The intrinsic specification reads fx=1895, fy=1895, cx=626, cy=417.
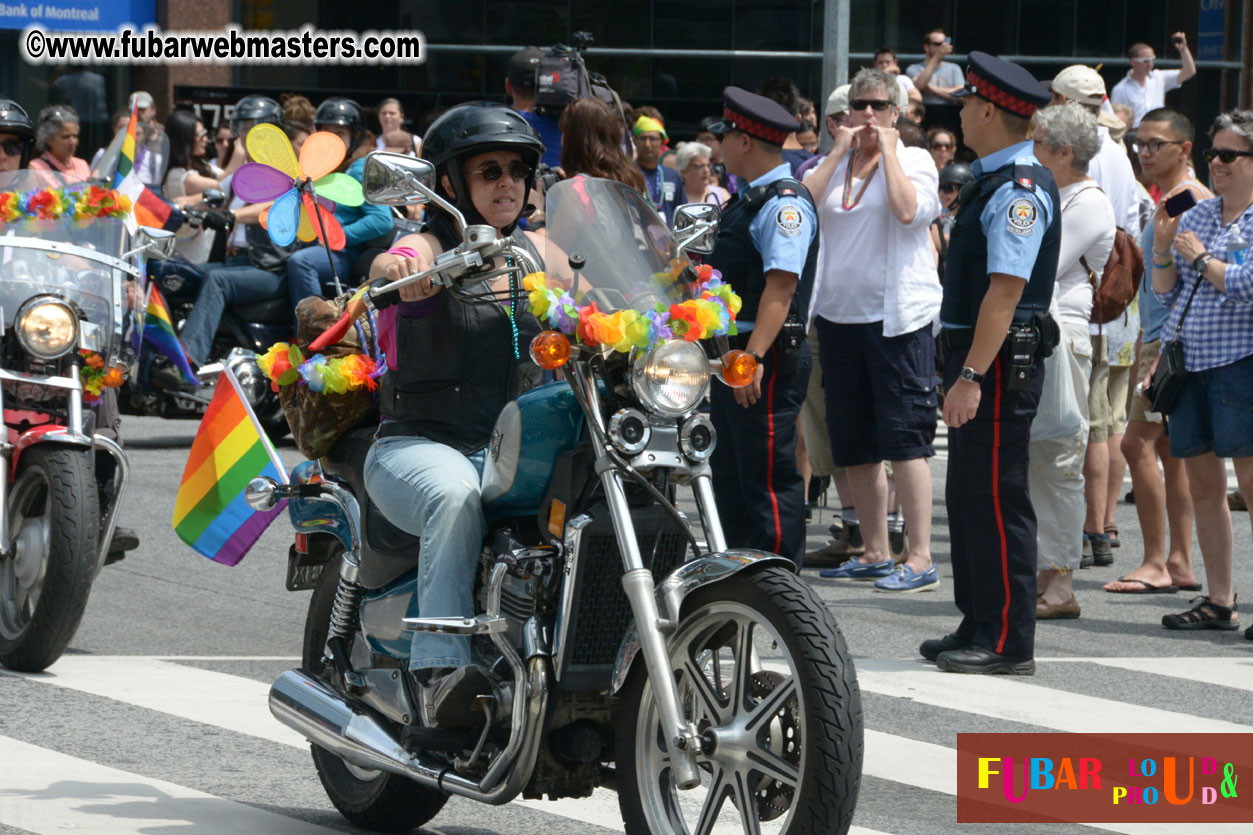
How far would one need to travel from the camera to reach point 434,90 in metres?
25.9

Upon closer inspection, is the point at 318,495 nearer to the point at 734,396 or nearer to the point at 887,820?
the point at 887,820

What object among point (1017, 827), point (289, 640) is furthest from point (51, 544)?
point (1017, 827)

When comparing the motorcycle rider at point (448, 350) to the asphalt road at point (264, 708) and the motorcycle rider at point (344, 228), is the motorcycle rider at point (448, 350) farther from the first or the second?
the motorcycle rider at point (344, 228)

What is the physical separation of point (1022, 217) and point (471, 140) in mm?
2562

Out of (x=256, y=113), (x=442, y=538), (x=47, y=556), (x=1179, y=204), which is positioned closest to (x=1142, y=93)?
(x=256, y=113)

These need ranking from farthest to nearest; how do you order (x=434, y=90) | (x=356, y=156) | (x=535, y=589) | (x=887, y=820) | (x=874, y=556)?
(x=434, y=90) < (x=356, y=156) < (x=874, y=556) < (x=887, y=820) < (x=535, y=589)

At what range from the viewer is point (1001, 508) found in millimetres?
6789

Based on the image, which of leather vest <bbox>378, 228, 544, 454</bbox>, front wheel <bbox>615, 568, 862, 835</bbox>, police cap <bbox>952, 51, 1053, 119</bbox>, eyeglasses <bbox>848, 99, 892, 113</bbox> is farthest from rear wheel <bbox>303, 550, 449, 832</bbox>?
eyeglasses <bbox>848, 99, 892, 113</bbox>

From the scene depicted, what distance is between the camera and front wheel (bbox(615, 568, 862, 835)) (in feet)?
12.1

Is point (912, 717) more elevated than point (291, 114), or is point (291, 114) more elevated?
point (291, 114)

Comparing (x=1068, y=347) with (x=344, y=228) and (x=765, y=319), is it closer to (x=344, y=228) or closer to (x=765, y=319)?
(x=765, y=319)

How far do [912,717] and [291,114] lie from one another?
29.1 feet

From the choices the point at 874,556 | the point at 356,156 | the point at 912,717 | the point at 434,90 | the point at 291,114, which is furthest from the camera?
the point at 434,90

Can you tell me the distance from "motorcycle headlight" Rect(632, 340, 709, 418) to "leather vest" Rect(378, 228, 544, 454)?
76cm
